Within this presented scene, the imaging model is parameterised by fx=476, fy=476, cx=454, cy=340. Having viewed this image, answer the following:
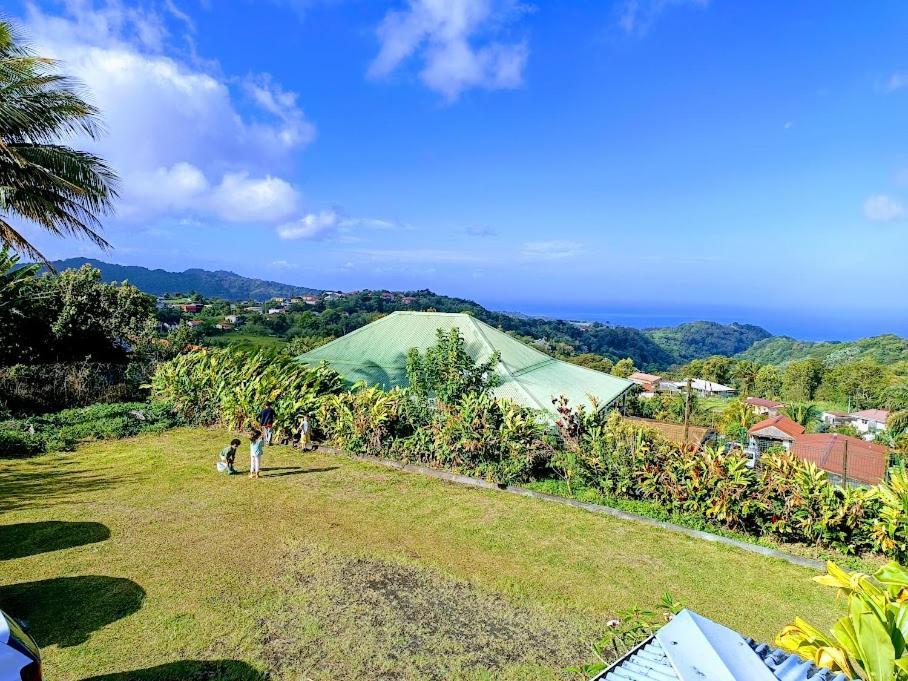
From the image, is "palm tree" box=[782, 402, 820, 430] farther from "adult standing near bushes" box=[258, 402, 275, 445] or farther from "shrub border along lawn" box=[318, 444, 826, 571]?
"adult standing near bushes" box=[258, 402, 275, 445]

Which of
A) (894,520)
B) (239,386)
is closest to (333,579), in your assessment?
(894,520)

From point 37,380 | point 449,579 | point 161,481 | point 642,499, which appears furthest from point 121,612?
point 37,380

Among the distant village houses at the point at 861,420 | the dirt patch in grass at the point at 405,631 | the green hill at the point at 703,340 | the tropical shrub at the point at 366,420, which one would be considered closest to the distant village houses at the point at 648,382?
the distant village houses at the point at 861,420

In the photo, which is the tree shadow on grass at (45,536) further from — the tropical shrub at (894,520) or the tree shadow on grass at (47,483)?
the tropical shrub at (894,520)

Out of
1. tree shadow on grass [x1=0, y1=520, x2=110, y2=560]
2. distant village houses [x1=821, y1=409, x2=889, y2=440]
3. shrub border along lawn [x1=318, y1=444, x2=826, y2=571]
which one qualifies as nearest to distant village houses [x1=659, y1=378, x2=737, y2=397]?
distant village houses [x1=821, y1=409, x2=889, y2=440]

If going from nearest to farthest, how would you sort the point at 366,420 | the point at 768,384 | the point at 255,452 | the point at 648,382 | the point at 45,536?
the point at 45,536 < the point at 255,452 < the point at 366,420 < the point at 768,384 < the point at 648,382

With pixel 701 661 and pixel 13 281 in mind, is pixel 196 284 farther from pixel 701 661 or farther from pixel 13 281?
pixel 701 661
